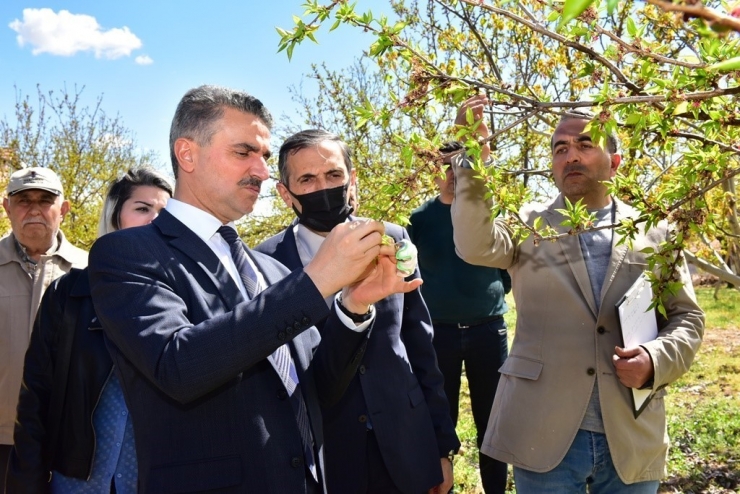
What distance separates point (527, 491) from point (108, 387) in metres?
1.82

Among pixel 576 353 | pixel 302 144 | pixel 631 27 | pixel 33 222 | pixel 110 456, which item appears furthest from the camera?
pixel 33 222

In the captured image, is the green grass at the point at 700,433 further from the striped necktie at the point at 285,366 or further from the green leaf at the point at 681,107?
the green leaf at the point at 681,107

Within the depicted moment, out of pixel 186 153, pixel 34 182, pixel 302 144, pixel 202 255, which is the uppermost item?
pixel 34 182

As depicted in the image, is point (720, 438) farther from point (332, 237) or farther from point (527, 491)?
point (332, 237)

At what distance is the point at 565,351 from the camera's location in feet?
9.50

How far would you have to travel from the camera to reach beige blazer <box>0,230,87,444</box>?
381cm

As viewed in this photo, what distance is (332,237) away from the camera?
6.01 feet

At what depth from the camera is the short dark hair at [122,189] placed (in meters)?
3.47

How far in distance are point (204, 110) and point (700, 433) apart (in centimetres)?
640

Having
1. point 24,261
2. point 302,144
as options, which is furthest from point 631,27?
point 24,261

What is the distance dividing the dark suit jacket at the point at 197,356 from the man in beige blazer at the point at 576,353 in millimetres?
1122

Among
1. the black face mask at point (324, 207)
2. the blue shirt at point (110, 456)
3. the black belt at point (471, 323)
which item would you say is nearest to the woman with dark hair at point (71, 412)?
the blue shirt at point (110, 456)

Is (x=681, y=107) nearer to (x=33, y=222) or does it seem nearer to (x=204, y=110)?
(x=204, y=110)

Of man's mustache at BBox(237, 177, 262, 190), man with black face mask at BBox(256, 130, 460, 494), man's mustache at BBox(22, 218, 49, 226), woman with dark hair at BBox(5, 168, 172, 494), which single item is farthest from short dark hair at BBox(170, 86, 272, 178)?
man's mustache at BBox(22, 218, 49, 226)
